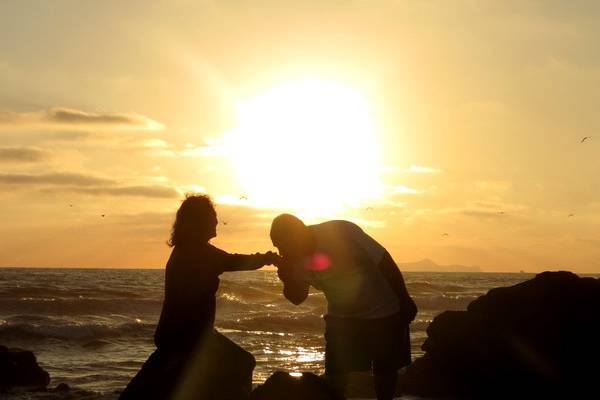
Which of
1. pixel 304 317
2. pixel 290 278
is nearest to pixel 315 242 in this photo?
pixel 290 278

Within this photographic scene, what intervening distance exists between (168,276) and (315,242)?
1.34m

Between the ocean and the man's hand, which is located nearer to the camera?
the man's hand

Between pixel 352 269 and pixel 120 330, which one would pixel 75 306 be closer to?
pixel 120 330

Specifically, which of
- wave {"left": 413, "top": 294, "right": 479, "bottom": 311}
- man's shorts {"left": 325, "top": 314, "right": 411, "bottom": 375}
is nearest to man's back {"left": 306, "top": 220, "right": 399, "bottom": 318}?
man's shorts {"left": 325, "top": 314, "right": 411, "bottom": 375}

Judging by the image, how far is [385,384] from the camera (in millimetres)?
6742

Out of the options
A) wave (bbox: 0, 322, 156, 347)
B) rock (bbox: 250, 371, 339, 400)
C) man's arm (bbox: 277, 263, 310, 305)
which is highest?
man's arm (bbox: 277, 263, 310, 305)

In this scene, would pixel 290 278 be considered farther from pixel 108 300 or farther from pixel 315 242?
pixel 108 300

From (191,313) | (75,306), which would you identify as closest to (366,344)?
(191,313)

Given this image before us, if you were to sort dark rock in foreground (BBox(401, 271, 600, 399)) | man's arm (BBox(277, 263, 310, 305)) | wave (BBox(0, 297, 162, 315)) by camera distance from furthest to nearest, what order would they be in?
wave (BBox(0, 297, 162, 315))
dark rock in foreground (BBox(401, 271, 600, 399))
man's arm (BBox(277, 263, 310, 305))

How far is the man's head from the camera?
6477 millimetres

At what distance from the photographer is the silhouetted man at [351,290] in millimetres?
6484

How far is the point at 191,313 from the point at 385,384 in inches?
76.0

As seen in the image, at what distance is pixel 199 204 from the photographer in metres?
6.32

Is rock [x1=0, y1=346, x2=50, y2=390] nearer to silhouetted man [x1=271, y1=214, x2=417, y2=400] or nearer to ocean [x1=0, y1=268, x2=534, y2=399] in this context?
ocean [x1=0, y1=268, x2=534, y2=399]
